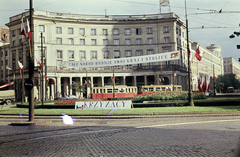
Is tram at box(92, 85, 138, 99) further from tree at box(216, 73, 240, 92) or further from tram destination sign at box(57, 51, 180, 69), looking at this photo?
tree at box(216, 73, 240, 92)

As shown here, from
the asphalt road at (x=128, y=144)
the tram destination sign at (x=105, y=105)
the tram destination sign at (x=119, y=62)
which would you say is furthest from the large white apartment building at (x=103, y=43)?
the asphalt road at (x=128, y=144)

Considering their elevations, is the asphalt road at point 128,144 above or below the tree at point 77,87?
below

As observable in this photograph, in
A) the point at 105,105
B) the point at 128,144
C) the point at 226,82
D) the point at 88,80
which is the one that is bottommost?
the point at 128,144

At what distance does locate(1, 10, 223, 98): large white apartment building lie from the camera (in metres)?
73.5

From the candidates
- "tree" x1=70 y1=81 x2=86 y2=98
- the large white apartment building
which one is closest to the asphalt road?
"tree" x1=70 y1=81 x2=86 y2=98

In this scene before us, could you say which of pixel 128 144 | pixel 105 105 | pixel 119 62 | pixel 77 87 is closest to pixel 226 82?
pixel 77 87

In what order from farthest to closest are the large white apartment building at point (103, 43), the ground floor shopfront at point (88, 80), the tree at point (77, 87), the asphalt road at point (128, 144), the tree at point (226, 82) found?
the tree at point (226, 82) < the large white apartment building at point (103, 43) < the ground floor shopfront at point (88, 80) < the tree at point (77, 87) < the asphalt road at point (128, 144)

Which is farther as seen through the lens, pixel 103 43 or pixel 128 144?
pixel 103 43

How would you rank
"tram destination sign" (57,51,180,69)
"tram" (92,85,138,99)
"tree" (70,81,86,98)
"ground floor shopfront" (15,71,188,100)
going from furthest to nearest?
"ground floor shopfront" (15,71,188,100) < "tree" (70,81,86,98) < "tram" (92,85,138,99) < "tram destination sign" (57,51,180,69)

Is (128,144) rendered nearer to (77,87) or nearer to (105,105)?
(105,105)

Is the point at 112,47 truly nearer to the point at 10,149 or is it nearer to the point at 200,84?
the point at 200,84

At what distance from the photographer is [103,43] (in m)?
78.1

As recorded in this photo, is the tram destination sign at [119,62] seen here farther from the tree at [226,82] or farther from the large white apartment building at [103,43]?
the tree at [226,82]

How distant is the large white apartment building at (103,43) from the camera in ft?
241
